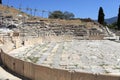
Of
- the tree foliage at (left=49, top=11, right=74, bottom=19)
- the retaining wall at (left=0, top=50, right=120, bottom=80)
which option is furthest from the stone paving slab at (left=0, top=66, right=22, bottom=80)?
the tree foliage at (left=49, top=11, right=74, bottom=19)

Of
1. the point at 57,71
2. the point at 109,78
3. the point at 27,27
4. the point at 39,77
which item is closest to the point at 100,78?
the point at 109,78

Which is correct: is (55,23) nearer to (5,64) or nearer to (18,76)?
(5,64)

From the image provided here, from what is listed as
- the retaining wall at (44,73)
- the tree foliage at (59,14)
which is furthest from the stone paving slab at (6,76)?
the tree foliage at (59,14)

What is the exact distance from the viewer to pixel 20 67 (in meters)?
10.5

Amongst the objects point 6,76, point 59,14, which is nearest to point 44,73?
point 6,76

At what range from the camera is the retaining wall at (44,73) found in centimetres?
777

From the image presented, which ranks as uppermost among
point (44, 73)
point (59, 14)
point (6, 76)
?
point (59, 14)

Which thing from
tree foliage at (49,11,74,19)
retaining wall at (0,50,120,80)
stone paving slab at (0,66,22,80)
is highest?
tree foliage at (49,11,74,19)

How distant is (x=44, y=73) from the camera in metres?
8.94

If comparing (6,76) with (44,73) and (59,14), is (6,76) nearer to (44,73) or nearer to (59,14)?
(44,73)

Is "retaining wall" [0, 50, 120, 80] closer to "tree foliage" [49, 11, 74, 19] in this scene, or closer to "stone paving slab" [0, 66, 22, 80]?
"stone paving slab" [0, 66, 22, 80]

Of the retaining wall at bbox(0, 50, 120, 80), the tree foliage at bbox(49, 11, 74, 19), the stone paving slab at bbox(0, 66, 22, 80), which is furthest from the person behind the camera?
the tree foliage at bbox(49, 11, 74, 19)

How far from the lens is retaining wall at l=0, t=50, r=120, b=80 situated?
25.5 ft

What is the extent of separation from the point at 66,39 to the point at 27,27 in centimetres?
650
